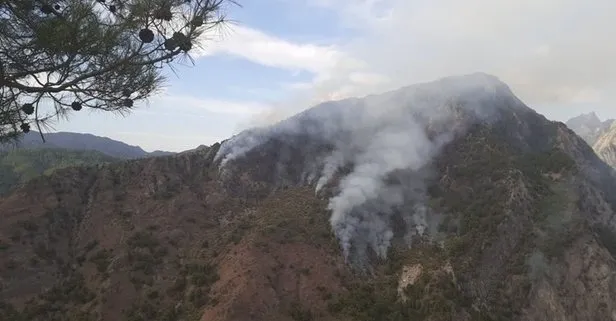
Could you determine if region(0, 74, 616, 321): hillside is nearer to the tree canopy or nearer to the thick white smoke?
the thick white smoke

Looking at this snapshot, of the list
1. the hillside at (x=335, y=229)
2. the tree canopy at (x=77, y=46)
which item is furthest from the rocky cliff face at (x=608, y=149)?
the tree canopy at (x=77, y=46)

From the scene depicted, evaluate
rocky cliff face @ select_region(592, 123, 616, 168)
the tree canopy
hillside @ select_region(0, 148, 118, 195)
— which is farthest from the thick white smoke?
rocky cliff face @ select_region(592, 123, 616, 168)

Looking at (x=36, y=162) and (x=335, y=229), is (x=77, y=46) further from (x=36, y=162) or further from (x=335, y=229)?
(x=36, y=162)

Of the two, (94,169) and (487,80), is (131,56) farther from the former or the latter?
(487,80)

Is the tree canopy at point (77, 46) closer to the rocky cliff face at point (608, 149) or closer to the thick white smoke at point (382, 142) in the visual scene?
the thick white smoke at point (382, 142)

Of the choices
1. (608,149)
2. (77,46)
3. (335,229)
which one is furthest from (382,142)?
(608,149)

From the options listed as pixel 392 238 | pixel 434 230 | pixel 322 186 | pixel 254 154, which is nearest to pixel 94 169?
pixel 254 154
